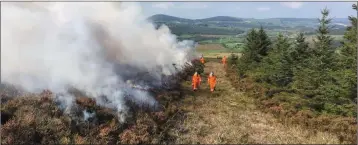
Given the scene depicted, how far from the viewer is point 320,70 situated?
71.1 ft

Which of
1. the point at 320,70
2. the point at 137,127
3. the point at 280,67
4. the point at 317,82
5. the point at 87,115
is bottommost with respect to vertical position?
the point at 137,127

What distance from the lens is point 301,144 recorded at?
1678 centimetres

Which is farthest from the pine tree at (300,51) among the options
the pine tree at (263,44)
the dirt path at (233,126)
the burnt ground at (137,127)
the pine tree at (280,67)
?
the pine tree at (263,44)

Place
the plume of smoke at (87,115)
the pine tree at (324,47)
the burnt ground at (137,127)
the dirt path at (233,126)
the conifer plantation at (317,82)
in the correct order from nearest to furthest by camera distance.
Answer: the burnt ground at (137,127) → the dirt path at (233,126) → the plume of smoke at (87,115) → the conifer plantation at (317,82) → the pine tree at (324,47)

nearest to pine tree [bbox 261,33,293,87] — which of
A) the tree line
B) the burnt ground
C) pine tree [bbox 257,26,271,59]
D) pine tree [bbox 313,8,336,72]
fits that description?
the tree line

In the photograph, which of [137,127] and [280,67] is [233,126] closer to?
[137,127]

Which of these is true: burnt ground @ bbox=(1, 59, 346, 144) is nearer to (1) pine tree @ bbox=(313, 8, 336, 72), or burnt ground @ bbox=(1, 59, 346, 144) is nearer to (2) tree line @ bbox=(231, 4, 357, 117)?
(2) tree line @ bbox=(231, 4, 357, 117)

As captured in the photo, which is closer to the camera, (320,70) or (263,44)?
(320,70)

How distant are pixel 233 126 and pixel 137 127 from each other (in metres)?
4.90

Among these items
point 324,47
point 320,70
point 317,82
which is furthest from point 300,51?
point 317,82

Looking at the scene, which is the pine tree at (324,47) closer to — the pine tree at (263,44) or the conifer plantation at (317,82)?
the conifer plantation at (317,82)

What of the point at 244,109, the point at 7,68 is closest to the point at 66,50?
the point at 7,68

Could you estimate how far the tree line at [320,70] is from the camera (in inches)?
766

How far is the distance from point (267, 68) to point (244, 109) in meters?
6.24
